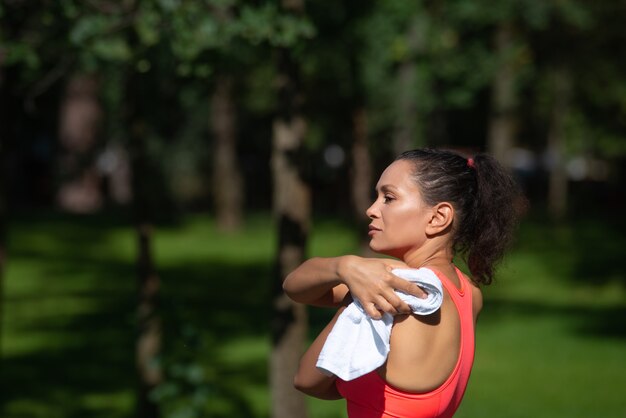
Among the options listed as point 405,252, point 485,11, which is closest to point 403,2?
point 485,11

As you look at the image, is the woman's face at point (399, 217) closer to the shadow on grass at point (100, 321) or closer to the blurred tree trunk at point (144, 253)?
the shadow on grass at point (100, 321)

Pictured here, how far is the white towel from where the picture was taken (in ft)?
8.22

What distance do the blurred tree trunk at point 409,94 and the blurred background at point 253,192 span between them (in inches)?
2.4

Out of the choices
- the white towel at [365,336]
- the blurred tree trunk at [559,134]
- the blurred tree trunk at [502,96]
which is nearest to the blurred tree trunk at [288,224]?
the white towel at [365,336]

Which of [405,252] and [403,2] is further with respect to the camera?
[403,2]

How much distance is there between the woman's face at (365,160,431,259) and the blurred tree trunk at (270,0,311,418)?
444 centimetres

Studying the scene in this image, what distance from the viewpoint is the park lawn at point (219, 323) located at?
11.8 metres

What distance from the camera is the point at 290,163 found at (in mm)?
7281

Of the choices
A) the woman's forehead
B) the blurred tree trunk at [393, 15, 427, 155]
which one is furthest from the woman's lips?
the blurred tree trunk at [393, 15, 427, 155]

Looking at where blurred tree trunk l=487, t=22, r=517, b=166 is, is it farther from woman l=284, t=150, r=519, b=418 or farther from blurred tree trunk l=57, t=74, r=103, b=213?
woman l=284, t=150, r=519, b=418

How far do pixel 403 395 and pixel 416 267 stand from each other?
0.33m

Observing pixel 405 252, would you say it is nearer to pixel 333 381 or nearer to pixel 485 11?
pixel 333 381

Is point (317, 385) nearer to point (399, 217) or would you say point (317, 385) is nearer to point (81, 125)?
point (399, 217)

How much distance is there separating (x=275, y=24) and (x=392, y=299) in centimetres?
470
